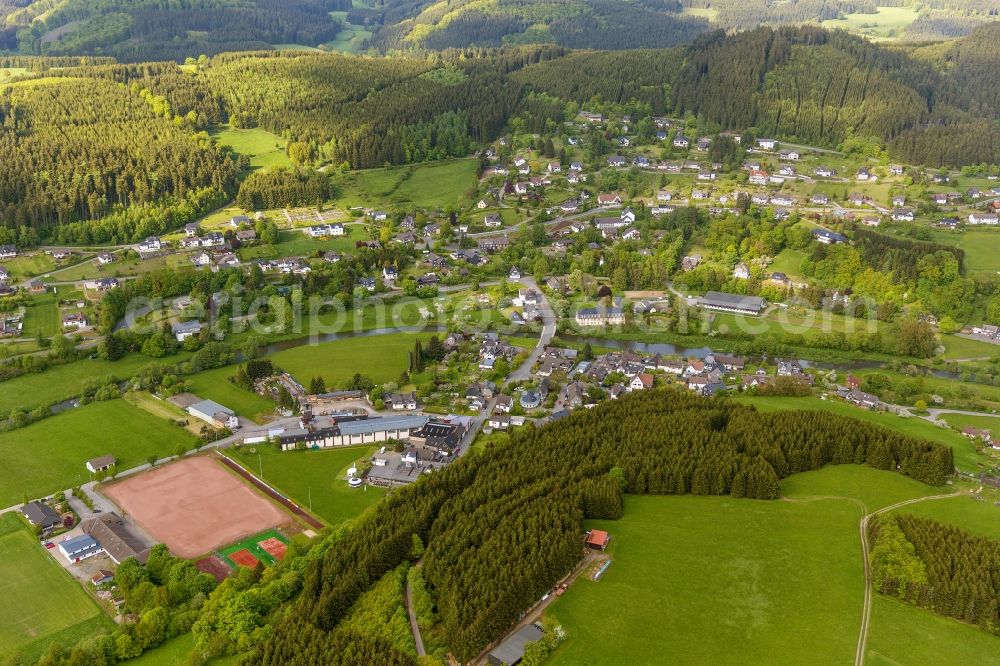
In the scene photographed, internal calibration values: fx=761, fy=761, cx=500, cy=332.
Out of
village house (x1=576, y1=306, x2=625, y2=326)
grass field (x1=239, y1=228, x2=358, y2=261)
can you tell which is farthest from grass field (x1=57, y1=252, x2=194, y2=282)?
village house (x1=576, y1=306, x2=625, y2=326)

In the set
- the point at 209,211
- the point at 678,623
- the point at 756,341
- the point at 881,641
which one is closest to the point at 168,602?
the point at 678,623

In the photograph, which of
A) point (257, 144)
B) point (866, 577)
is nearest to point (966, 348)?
point (866, 577)

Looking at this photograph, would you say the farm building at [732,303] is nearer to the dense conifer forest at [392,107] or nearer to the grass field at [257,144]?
the dense conifer forest at [392,107]

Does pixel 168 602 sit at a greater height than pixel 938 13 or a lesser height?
lesser

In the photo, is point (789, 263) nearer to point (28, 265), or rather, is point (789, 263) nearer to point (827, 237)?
point (827, 237)

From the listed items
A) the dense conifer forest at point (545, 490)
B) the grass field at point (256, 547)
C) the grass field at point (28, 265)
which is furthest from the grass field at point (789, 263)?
the grass field at point (28, 265)

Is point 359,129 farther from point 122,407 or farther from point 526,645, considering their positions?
point 526,645
